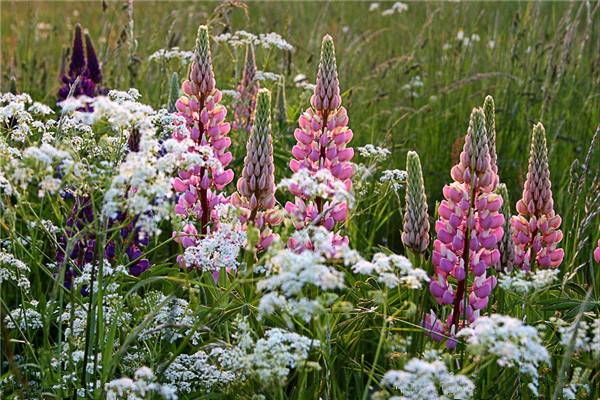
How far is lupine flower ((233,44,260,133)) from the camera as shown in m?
4.39

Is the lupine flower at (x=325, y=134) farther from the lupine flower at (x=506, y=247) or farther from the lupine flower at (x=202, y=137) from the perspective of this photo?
the lupine flower at (x=506, y=247)

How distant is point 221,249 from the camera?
7.50 ft

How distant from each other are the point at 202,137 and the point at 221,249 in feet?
2.86

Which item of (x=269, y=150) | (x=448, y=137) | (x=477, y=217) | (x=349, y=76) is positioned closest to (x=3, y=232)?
(x=269, y=150)

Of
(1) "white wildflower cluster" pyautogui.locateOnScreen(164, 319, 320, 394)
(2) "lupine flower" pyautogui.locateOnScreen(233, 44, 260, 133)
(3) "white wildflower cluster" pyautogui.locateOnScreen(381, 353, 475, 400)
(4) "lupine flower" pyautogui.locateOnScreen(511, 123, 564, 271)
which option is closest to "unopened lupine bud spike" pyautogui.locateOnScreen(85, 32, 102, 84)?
(2) "lupine flower" pyautogui.locateOnScreen(233, 44, 260, 133)

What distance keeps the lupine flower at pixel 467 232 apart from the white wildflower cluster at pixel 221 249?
641 mm

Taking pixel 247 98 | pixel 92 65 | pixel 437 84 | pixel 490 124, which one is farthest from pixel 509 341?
pixel 437 84

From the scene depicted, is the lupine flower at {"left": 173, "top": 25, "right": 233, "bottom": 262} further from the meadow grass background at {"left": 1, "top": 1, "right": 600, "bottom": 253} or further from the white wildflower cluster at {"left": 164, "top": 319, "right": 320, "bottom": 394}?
the meadow grass background at {"left": 1, "top": 1, "right": 600, "bottom": 253}

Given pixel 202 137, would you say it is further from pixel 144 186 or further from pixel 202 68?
pixel 144 186

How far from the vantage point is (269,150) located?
274 cm

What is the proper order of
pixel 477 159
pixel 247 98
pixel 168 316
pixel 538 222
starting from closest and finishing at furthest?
pixel 168 316 → pixel 477 159 → pixel 538 222 → pixel 247 98

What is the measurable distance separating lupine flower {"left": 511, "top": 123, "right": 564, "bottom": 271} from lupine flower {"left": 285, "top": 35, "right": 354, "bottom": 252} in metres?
0.60

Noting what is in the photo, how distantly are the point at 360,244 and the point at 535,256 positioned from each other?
38.8 inches

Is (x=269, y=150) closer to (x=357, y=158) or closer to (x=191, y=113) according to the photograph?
(x=191, y=113)
